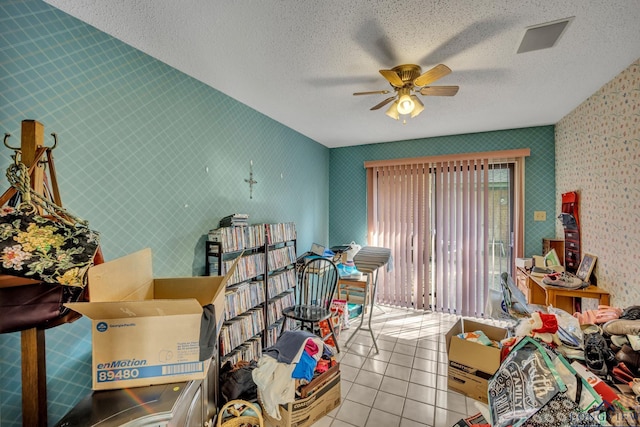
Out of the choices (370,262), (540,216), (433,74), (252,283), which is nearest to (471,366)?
(370,262)

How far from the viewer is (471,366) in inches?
88.9

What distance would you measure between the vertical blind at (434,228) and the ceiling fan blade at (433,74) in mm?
2257

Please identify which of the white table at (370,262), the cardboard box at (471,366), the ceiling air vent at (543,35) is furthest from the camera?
the white table at (370,262)

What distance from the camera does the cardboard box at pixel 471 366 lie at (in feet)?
7.17

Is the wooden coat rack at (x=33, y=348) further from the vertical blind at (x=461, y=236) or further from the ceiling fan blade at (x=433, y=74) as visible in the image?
the vertical blind at (x=461, y=236)

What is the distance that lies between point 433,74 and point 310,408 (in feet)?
8.07

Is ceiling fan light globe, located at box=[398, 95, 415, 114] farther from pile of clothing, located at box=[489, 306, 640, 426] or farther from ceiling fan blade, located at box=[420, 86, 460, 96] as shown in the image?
pile of clothing, located at box=[489, 306, 640, 426]

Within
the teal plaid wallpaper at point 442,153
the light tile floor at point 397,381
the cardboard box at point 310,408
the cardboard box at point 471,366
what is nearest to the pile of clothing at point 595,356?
the cardboard box at point 471,366

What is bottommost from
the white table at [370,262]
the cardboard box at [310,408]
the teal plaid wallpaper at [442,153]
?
the cardboard box at [310,408]

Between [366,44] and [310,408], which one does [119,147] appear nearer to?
[366,44]

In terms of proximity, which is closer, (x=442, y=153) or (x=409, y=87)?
(x=409, y=87)

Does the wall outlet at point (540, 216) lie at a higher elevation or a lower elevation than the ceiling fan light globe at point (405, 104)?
lower

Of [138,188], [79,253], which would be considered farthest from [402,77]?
[79,253]

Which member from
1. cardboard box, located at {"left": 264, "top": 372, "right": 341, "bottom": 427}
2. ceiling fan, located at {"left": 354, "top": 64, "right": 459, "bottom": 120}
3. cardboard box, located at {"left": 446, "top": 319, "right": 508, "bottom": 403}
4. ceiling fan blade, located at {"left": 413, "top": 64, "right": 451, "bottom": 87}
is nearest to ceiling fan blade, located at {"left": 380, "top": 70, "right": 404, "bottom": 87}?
ceiling fan, located at {"left": 354, "top": 64, "right": 459, "bottom": 120}
